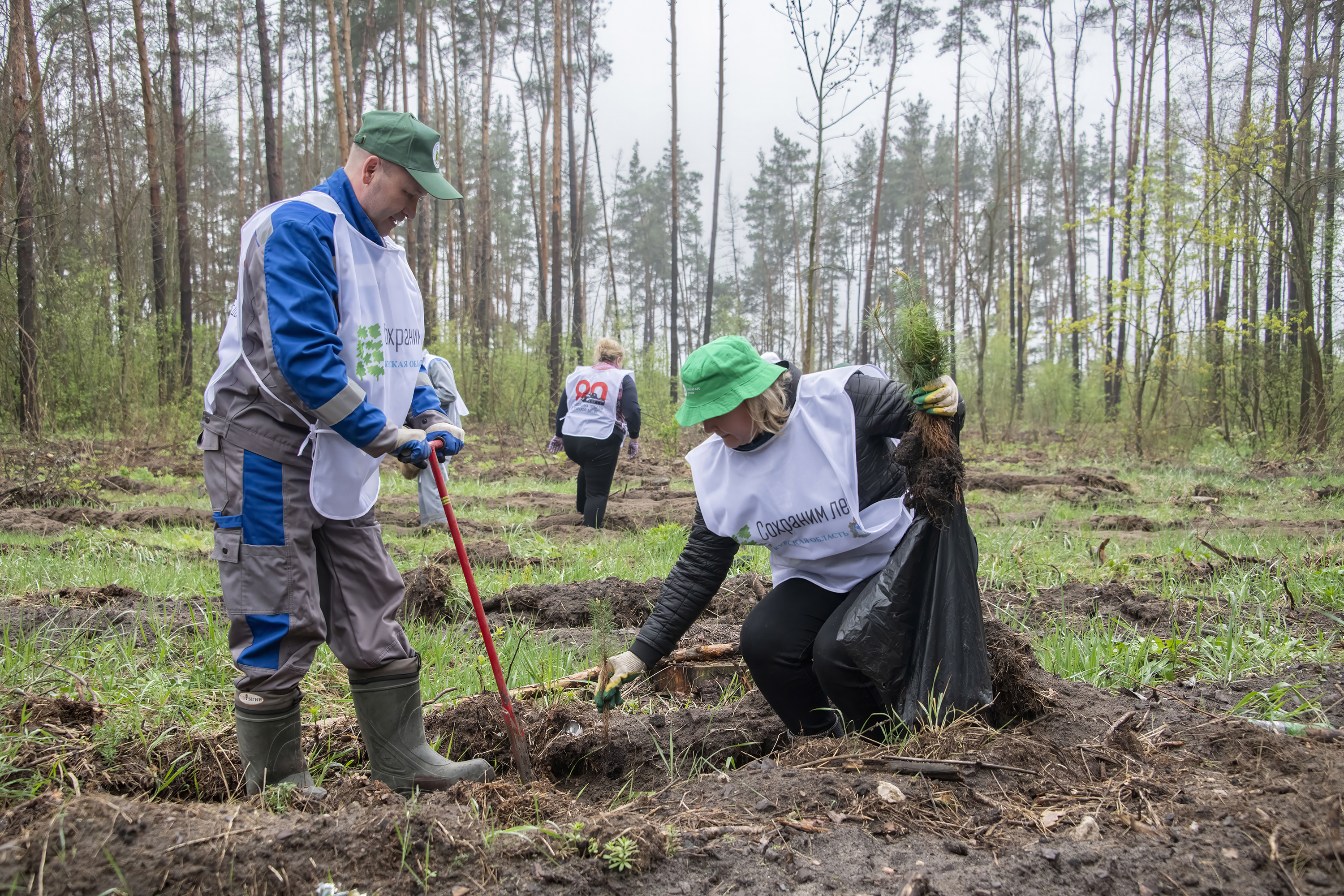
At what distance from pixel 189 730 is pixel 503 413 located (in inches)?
593

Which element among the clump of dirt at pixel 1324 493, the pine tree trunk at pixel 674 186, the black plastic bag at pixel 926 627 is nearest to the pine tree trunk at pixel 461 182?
the pine tree trunk at pixel 674 186

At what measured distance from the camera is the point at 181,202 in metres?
13.3

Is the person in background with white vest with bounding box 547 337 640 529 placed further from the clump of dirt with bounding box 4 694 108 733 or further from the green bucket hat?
the clump of dirt with bounding box 4 694 108 733

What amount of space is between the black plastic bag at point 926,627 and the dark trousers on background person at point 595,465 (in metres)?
4.41

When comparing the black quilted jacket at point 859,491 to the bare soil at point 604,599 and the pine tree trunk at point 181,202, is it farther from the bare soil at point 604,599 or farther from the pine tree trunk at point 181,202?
the pine tree trunk at point 181,202

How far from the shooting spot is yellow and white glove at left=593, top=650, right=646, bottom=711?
2574 mm

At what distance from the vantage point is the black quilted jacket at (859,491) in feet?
9.05

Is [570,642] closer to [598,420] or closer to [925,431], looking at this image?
[925,431]

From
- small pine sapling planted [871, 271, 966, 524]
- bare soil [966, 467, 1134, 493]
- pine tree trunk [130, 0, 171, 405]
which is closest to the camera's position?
small pine sapling planted [871, 271, 966, 524]

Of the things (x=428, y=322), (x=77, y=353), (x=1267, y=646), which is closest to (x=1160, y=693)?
(x=1267, y=646)

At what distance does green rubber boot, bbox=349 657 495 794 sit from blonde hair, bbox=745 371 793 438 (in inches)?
53.2

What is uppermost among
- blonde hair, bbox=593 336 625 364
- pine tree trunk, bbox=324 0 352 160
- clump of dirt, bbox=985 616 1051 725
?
pine tree trunk, bbox=324 0 352 160

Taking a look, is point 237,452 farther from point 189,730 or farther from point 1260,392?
point 1260,392

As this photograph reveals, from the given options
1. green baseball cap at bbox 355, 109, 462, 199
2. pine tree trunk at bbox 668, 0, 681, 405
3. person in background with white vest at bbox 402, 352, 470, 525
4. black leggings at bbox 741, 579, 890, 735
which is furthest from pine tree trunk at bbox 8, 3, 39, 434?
pine tree trunk at bbox 668, 0, 681, 405
